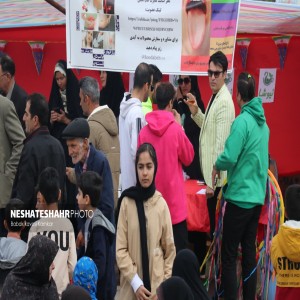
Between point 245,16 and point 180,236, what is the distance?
3420 mm

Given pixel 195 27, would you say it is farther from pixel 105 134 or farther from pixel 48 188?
pixel 48 188

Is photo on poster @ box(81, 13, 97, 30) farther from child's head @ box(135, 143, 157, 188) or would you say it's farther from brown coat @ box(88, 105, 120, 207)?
child's head @ box(135, 143, 157, 188)

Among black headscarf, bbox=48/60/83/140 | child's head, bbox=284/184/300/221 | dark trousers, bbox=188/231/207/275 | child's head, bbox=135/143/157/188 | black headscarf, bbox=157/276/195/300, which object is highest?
A: black headscarf, bbox=48/60/83/140

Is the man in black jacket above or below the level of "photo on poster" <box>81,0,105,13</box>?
below

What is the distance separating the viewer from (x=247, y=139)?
6.63m

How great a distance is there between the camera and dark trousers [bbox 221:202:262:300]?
671 centimetres

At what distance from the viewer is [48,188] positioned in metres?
5.72

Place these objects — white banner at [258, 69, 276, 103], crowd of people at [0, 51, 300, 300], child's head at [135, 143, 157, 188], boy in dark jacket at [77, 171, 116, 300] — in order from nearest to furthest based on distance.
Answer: crowd of people at [0, 51, 300, 300] → boy in dark jacket at [77, 171, 116, 300] → child's head at [135, 143, 157, 188] → white banner at [258, 69, 276, 103]

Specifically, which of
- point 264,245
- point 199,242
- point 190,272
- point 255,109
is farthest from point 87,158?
point 199,242

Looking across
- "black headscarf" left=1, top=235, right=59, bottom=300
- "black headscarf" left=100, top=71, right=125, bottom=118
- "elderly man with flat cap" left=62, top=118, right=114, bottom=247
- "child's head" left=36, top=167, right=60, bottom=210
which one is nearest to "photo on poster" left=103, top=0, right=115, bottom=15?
"black headscarf" left=100, top=71, right=125, bottom=118

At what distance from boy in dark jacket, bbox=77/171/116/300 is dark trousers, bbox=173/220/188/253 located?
1057 millimetres

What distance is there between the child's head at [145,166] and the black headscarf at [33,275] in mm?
1222

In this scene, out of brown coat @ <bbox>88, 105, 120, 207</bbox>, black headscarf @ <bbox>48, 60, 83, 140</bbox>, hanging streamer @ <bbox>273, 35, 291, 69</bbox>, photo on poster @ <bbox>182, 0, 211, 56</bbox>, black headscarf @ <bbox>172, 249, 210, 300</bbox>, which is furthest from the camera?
hanging streamer @ <bbox>273, 35, 291, 69</bbox>

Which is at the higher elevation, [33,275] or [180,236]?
[33,275]
